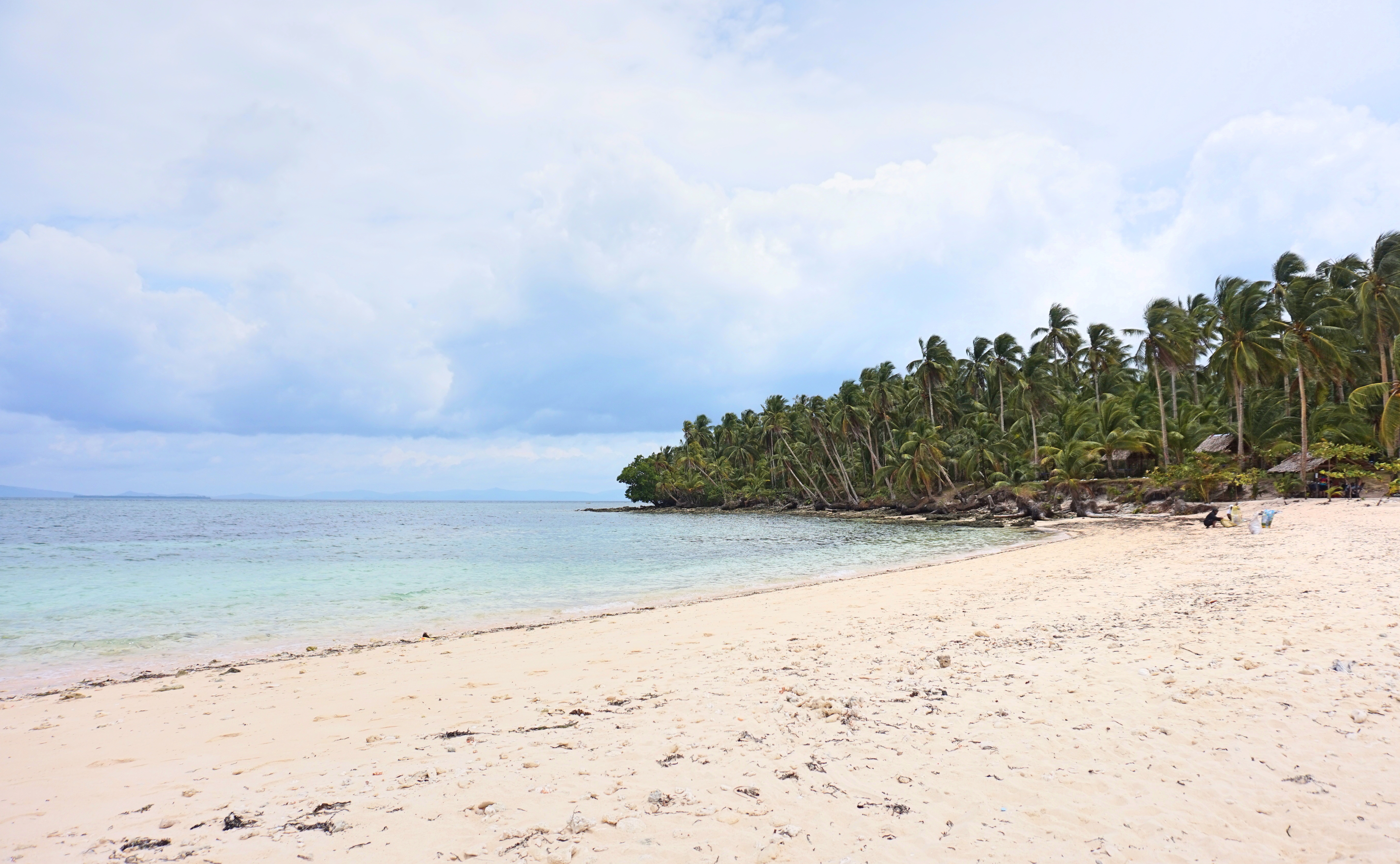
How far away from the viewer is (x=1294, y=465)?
38.3 metres

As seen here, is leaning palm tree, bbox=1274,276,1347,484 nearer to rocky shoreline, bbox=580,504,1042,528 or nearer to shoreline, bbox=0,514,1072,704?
rocky shoreline, bbox=580,504,1042,528

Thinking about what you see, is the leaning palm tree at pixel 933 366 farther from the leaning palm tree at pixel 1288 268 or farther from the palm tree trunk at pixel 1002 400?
the leaning palm tree at pixel 1288 268

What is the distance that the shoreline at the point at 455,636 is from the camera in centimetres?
978

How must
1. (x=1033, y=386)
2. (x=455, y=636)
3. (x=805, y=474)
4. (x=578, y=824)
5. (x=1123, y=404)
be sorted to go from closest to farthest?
1. (x=578, y=824)
2. (x=455, y=636)
3. (x=1123, y=404)
4. (x=1033, y=386)
5. (x=805, y=474)

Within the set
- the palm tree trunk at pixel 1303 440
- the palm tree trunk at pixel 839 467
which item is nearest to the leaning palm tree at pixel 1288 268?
the palm tree trunk at pixel 1303 440

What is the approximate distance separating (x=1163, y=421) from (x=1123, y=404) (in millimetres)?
9013

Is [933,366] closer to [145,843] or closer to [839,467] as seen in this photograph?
[839,467]

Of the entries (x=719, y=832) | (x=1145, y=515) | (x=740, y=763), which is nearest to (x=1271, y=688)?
(x=740, y=763)

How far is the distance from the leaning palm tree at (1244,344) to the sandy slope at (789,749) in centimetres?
3622

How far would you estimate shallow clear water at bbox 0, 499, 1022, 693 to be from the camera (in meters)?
13.2

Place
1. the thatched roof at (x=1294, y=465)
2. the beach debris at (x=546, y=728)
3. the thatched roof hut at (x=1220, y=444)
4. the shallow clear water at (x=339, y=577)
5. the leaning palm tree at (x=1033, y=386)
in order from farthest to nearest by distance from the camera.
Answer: the leaning palm tree at (x=1033, y=386), the thatched roof hut at (x=1220, y=444), the thatched roof at (x=1294, y=465), the shallow clear water at (x=339, y=577), the beach debris at (x=546, y=728)

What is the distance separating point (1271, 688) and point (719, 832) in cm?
528

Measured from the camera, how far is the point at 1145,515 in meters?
37.8

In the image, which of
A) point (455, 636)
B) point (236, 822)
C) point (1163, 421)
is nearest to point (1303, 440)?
point (1163, 421)
